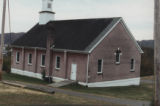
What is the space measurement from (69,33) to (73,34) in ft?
2.71

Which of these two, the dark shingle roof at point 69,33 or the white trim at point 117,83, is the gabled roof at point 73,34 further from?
the white trim at point 117,83

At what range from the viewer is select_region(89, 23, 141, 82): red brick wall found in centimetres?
2447

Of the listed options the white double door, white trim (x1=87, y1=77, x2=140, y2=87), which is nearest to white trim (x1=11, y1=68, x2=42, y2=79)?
the white double door

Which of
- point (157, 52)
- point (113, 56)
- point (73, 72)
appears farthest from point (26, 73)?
point (157, 52)

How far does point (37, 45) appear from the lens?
29500 millimetres

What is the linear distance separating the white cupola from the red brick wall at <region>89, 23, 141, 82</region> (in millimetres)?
11179

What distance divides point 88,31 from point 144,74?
67.7ft

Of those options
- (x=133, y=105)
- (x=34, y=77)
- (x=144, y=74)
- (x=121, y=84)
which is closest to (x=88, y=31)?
(x=121, y=84)

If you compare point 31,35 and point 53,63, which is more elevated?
point 31,35

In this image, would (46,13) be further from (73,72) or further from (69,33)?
(73,72)

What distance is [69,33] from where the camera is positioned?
28156mm

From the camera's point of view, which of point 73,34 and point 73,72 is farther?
point 73,34

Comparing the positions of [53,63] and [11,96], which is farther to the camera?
[53,63]

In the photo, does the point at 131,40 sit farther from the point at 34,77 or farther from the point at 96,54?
the point at 34,77
